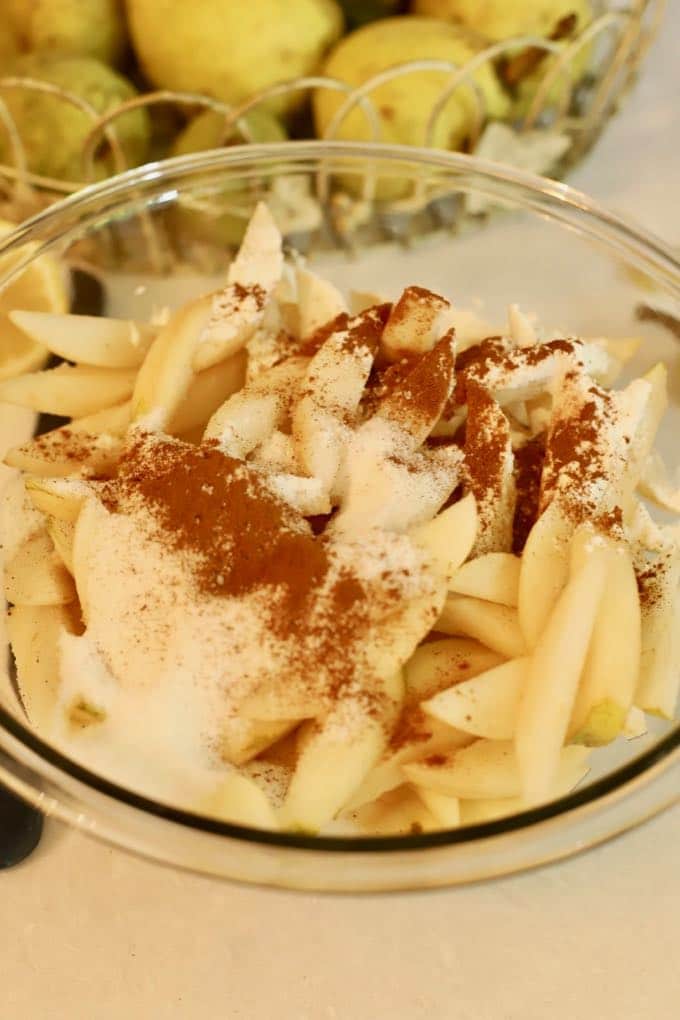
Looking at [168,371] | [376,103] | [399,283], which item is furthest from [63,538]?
[376,103]

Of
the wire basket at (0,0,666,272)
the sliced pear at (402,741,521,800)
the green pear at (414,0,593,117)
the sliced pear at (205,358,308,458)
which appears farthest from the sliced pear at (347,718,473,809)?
the green pear at (414,0,593,117)

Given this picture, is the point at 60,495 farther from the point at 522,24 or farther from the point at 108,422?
the point at 522,24

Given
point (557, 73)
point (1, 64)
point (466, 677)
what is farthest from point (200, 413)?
point (1, 64)

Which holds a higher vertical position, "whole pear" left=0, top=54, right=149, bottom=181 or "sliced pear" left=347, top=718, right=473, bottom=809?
"whole pear" left=0, top=54, right=149, bottom=181

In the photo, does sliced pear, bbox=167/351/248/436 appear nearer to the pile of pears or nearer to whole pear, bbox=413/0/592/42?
the pile of pears

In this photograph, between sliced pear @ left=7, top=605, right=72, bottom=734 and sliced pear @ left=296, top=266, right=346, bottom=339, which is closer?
sliced pear @ left=7, top=605, right=72, bottom=734

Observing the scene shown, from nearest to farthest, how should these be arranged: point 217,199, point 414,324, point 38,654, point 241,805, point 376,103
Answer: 1. point 241,805
2. point 38,654
3. point 414,324
4. point 217,199
5. point 376,103
